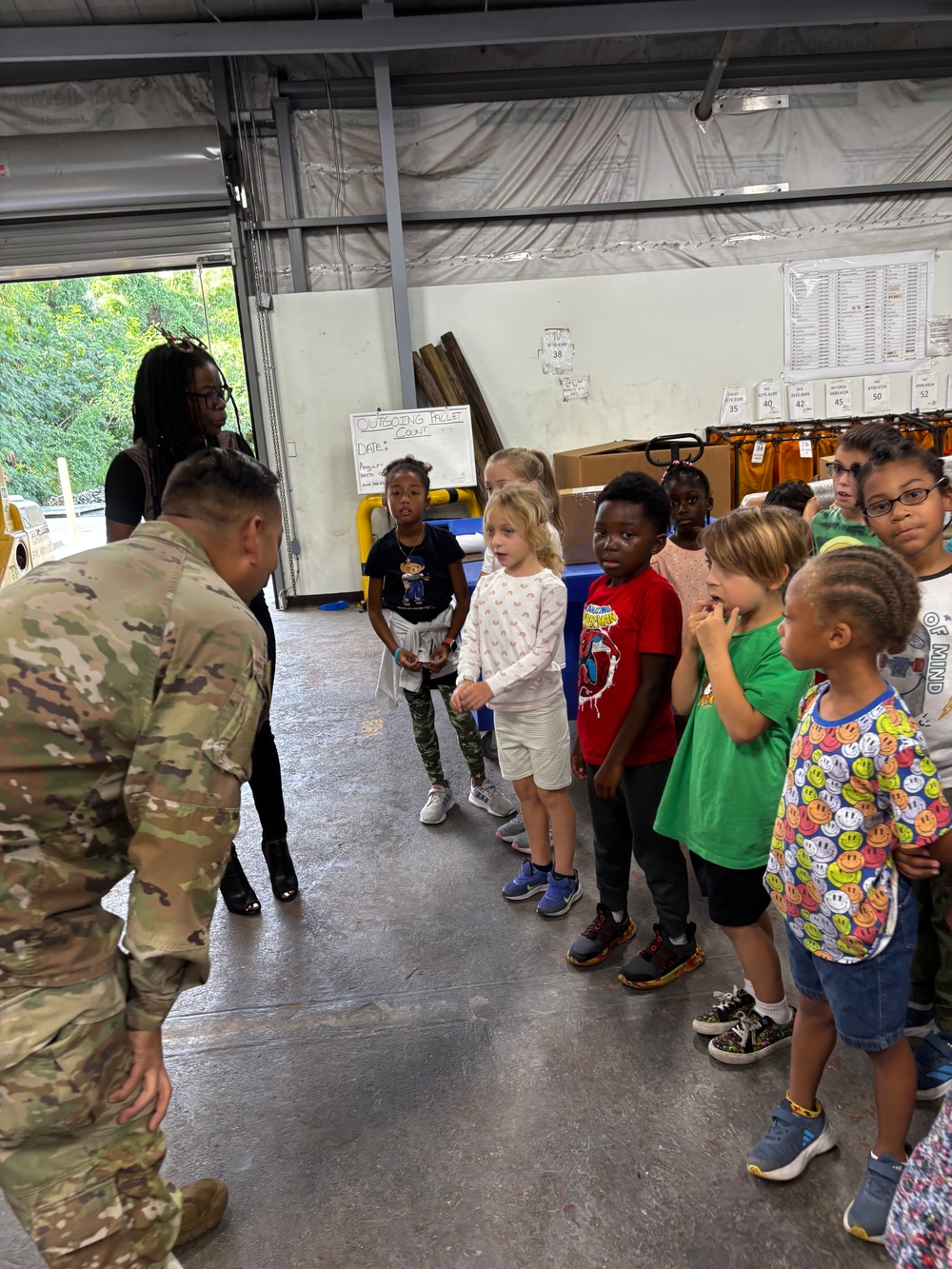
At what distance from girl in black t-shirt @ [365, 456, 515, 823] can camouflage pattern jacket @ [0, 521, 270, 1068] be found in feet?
6.05

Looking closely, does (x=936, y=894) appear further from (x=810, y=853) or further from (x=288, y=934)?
(x=288, y=934)

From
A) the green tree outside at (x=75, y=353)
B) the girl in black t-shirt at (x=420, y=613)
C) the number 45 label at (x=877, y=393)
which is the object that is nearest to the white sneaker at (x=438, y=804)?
the girl in black t-shirt at (x=420, y=613)

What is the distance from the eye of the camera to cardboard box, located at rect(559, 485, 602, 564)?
10.5 feet

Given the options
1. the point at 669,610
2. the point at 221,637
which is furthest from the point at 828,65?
the point at 221,637

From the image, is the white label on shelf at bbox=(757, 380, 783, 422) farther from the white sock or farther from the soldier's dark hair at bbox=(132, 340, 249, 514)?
the white sock

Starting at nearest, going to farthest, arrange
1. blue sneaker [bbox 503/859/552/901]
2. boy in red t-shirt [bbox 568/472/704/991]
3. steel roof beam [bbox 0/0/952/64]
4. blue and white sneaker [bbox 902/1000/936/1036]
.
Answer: blue and white sneaker [bbox 902/1000/936/1036] < boy in red t-shirt [bbox 568/472/704/991] < blue sneaker [bbox 503/859/552/901] < steel roof beam [bbox 0/0/952/64]

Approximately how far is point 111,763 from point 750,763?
3.95 ft

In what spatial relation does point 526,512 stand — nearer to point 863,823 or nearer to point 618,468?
point 863,823

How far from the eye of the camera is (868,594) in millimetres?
1262

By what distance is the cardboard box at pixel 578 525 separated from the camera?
3197 mm

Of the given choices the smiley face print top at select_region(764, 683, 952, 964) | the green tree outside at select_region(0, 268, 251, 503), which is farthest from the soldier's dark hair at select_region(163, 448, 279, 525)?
the green tree outside at select_region(0, 268, 251, 503)

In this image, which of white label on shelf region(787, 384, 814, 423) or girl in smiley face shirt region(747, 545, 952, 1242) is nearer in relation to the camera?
girl in smiley face shirt region(747, 545, 952, 1242)

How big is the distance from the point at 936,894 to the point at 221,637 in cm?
149

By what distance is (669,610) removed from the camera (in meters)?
1.94
